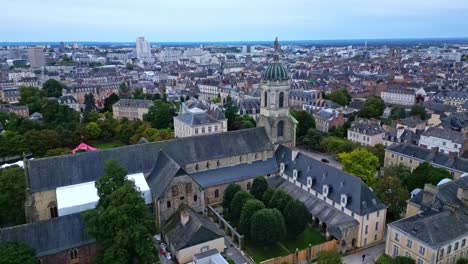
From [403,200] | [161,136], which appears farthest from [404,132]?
[161,136]

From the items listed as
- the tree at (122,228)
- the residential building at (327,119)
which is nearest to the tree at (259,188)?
the tree at (122,228)

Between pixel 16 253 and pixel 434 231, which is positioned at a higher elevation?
pixel 16 253

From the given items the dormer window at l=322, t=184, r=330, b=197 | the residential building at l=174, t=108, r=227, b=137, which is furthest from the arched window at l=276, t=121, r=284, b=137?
the residential building at l=174, t=108, r=227, b=137

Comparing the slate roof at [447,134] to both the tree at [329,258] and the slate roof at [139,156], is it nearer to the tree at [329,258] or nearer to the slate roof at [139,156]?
the slate roof at [139,156]

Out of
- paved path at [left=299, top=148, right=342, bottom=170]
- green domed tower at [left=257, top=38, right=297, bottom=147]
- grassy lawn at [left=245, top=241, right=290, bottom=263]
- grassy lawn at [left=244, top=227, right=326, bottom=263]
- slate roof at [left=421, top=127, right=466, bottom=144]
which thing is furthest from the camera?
paved path at [left=299, top=148, right=342, bottom=170]

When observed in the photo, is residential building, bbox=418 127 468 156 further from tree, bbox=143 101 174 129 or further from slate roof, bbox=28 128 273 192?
tree, bbox=143 101 174 129

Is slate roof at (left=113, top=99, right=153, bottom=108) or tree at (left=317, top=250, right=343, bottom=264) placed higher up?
slate roof at (left=113, top=99, right=153, bottom=108)

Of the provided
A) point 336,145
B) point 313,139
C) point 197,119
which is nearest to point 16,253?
point 197,119

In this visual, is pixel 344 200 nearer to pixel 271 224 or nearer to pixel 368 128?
pixel 271 224
